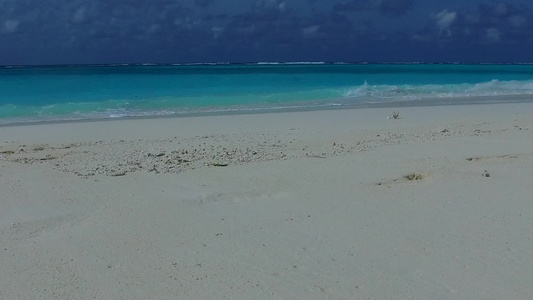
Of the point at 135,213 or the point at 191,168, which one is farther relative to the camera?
the point at 191,168

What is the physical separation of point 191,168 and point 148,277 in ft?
10.5

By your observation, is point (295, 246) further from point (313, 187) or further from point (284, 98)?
point (284, 98)

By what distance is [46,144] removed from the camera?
985 centimetres

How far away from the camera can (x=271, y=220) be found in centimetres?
502

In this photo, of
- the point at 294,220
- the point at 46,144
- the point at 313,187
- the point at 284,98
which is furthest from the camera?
the point at 284,98

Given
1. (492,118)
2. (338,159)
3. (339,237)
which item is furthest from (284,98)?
(339,237)

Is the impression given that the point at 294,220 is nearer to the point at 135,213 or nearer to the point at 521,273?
the point at 135,213

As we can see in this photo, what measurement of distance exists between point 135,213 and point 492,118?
414 inches

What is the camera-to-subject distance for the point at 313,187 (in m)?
6.09

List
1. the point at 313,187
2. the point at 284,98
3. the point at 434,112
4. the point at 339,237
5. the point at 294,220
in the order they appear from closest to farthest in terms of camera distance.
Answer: the point at 339,237 < the point at 294,220 < the point at 313,187 < the point at 434,112 < the point at 284,98

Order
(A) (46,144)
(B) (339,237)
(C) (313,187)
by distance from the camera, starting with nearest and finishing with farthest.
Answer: (B) (339,237)
(C) (313,187)
(A) (46,144)

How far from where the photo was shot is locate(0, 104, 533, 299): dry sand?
150 inches

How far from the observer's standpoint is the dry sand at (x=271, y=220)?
3.80 metres

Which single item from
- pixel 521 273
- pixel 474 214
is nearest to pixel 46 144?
pixel 474 214
